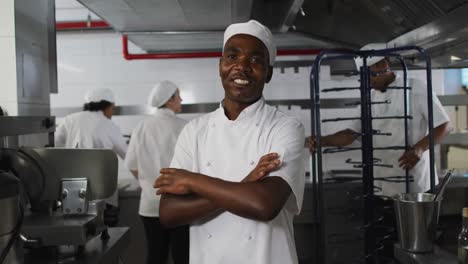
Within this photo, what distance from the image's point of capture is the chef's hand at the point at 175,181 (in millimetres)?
1104

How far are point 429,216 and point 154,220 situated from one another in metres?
1.62

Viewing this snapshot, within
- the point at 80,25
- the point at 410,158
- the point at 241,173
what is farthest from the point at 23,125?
the point at 80,25

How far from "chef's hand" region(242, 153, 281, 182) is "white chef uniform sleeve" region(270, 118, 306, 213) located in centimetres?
3

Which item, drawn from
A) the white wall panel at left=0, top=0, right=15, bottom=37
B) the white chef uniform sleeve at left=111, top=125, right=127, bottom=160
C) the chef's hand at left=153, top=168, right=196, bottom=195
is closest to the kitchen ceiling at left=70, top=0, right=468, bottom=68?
the white wall panel at left=0, top=0, right=15, bottom=37

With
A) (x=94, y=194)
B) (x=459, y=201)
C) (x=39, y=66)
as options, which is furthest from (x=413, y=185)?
(x=39, y=66)

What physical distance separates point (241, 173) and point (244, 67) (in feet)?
0.92

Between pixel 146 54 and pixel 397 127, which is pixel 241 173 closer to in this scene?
pixel 397 127

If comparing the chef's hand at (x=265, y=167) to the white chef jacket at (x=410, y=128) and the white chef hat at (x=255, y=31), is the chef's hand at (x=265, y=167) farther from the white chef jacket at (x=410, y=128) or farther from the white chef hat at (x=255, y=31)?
the white chef jacket at (x=410, y=128)

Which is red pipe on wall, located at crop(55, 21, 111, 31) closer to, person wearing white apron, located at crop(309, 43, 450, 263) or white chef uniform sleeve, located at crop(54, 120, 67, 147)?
white chef uniform sleeve, located at crop(54, 120, 67, 147)

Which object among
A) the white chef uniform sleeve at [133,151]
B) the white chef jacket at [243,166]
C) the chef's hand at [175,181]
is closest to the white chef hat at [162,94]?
the white chef uniform sleeve at [133,151]

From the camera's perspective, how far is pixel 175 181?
1118 millimetres

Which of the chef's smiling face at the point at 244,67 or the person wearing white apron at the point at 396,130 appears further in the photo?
the person wearing white apron at the point at 396,130

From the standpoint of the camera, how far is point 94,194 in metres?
1.33

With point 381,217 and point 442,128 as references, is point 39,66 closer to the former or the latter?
point 381,217
